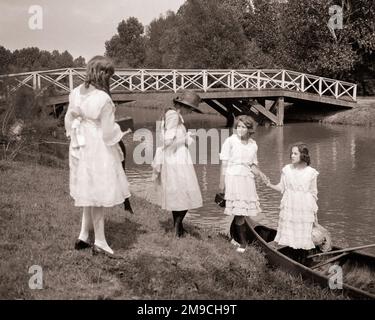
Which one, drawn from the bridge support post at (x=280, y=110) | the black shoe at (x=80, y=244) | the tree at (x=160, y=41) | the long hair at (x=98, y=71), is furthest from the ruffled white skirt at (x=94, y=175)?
the tree at (x=160, y=41)

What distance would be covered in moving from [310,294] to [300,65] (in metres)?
26.9

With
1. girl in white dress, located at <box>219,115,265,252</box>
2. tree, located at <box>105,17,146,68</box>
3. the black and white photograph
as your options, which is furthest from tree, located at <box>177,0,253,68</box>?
tree, located at <box>105,17,146,68</box>

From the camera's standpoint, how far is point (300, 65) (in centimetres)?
3069

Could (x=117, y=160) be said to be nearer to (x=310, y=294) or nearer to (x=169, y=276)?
(x=169, y=276)

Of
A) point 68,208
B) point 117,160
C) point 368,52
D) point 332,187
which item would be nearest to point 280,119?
point 368,52

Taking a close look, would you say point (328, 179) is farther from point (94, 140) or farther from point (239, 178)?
point (94, 140)

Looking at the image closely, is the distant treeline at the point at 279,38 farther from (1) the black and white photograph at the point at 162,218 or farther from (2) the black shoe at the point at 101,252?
(2) the black shoe at the point at 101,252

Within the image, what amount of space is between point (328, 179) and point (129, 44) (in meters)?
67.6

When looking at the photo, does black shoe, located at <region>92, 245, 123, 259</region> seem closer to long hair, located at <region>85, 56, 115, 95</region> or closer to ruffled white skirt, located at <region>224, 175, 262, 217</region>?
long hair, located at <region>85, 56, 115, 95</region>

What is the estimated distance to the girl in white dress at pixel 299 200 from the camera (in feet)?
19.4

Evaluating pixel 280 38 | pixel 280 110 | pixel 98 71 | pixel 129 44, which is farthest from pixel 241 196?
pixel 129 44

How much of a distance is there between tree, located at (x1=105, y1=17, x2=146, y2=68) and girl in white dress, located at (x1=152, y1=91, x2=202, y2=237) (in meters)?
69.6

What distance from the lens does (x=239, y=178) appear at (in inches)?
249

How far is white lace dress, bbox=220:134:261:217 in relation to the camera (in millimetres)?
6316
